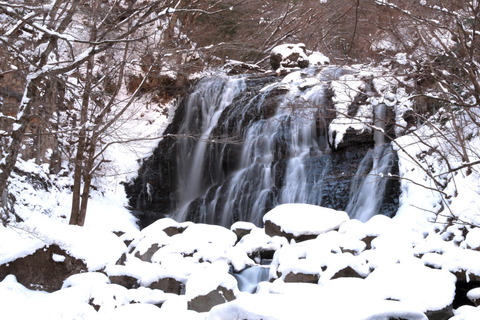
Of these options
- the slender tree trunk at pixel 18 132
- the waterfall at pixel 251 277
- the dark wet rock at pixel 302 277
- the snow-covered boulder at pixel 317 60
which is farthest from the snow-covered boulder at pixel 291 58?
the slender tree trunk at pixel 18 132

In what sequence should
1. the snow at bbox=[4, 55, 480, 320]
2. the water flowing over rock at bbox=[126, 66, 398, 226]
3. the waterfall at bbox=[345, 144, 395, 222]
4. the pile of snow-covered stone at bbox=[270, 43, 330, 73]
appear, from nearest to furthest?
1. the snow at bbox=[4, 55, 480, 320]
2. the waterfall at bbox=[345, 144, 395, 222]
3. the water flowing over rock at bbox=[126, 66, 398, 226]
4. the pile of snow-covered stone at bbox=[270, 43, 330, 73]

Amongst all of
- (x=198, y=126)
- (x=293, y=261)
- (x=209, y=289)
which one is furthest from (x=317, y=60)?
(x=209, y=289)

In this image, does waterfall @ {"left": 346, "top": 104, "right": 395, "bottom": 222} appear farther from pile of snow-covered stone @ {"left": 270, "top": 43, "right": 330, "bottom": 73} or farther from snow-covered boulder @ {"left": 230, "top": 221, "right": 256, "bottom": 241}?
pile of snow-covered stone @ {"left": 270, "top": 43, "right": 330, "bottom": 73}

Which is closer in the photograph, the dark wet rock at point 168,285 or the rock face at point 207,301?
the rock face at point 207,301

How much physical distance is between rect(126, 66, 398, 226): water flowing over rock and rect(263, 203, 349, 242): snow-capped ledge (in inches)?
65.6

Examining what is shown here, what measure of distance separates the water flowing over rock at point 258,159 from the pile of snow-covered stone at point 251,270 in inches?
77.9

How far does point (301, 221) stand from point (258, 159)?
161 inches

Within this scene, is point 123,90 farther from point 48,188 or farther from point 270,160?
point 270,160

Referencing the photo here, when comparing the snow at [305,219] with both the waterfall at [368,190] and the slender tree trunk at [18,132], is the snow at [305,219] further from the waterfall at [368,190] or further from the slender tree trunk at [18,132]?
the slender tree trunk at [18,132]

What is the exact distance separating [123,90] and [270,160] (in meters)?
7.46

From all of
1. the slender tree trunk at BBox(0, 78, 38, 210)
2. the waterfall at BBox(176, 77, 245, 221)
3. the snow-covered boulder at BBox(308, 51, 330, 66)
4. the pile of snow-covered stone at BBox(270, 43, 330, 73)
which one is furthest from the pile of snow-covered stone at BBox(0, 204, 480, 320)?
the snow-covered boulder at BBox(308, 51, 330, 66)

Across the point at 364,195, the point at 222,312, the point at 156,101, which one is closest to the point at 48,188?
the point at 156,101

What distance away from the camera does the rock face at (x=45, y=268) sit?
20.4ft

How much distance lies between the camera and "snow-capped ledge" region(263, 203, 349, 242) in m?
8.07
